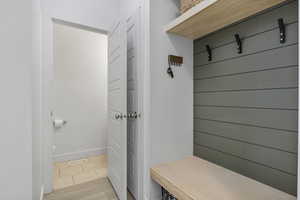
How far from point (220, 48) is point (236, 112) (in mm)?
604

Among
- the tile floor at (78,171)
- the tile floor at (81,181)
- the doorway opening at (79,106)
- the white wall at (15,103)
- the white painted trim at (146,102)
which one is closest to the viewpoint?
the white wall at (15,103)

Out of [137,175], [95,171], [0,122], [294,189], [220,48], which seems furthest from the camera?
[95,171]

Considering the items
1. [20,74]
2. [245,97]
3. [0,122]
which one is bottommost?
[0,122]

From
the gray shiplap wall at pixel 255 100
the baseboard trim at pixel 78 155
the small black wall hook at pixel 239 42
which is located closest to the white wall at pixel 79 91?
the baseboard trim at pixel 78 155

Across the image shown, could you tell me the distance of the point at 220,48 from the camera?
1.48 meters

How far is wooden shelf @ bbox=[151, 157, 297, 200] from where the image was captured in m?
1.04

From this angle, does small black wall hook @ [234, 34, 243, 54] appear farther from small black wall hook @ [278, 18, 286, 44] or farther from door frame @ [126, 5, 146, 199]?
door frame @ [126, 5, 146, 199]

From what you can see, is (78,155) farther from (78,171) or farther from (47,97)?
(47,97)

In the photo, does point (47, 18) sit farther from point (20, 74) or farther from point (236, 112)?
point (236, 112)

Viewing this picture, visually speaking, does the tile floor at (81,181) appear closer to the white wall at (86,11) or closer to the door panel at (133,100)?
the door panel at (133,100)

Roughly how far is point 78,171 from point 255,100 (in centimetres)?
250

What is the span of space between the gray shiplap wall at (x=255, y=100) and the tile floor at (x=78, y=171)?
1612 millimetres

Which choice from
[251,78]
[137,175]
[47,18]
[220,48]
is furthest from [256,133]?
[47,18]

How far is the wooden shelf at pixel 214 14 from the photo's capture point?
3.51 ft
